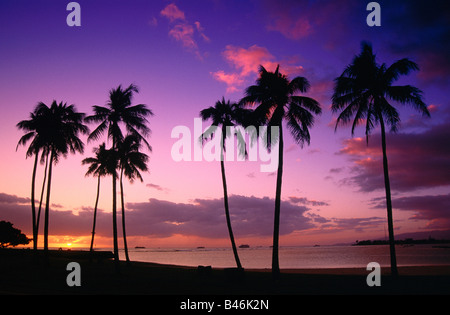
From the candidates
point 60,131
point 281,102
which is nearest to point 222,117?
point 281,102

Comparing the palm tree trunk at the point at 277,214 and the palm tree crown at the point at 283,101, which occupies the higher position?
the palm tree crown at the point at 283,101

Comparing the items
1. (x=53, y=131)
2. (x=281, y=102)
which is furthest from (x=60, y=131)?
(x=281, y=102)

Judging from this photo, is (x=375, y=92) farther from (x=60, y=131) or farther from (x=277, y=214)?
(x=60, y=131)

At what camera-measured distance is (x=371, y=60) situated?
76.8ft

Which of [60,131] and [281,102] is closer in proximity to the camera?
[281,102]

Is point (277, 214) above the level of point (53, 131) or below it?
below

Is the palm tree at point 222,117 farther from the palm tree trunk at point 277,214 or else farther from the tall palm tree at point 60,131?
the tall palm tree at point 60,131

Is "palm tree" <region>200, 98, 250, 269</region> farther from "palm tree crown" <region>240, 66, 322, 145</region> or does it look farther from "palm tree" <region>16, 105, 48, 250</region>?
"palm tree" <region>16, 105, 48, 250</region>

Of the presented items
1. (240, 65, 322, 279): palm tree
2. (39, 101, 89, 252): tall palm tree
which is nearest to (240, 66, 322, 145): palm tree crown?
(240, 65, 322, 279): palm tree

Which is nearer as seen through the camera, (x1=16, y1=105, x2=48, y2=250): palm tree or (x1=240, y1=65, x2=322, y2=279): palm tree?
(x1=240, y1=65, x2=322, y2=279): palm tree

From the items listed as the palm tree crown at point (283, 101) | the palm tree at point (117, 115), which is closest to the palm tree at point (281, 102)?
the palm tree crown at point (283, 101)

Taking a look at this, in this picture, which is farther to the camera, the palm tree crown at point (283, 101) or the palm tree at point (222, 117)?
the palm tree at point (222, 117)
